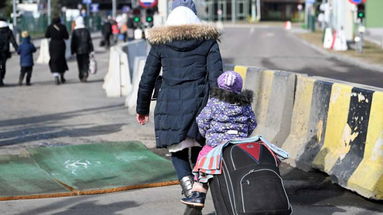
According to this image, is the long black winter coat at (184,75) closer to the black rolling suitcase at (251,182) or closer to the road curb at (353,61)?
the black rolling suitcase at (251,182)

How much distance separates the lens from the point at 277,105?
33.6ft

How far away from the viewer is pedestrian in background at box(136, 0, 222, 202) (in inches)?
265

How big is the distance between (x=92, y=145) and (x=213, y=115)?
16.5 ft

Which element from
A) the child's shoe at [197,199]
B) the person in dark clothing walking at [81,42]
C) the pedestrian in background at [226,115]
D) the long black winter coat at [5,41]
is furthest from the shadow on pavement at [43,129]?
the person in dark clothing walking at [81,42]

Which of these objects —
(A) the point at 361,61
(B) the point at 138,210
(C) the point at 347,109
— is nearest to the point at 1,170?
(B) the point at 138,210

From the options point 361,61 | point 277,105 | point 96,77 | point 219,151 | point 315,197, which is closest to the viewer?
point 219,151

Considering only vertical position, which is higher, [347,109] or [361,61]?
[347,109]

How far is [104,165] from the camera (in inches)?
378

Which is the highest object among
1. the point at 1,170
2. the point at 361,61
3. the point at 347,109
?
the point at 347,109

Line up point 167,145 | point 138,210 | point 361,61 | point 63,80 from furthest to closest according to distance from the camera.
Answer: point 361,61 → point 63,80 → point 138,210 → point 167,145

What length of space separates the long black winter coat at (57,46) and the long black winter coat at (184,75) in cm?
1550

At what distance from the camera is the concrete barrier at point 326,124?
7.87m

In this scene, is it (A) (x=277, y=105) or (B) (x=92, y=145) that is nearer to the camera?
(A) (x=277, y=105)

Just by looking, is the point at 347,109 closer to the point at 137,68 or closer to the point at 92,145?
the point at 92,145
